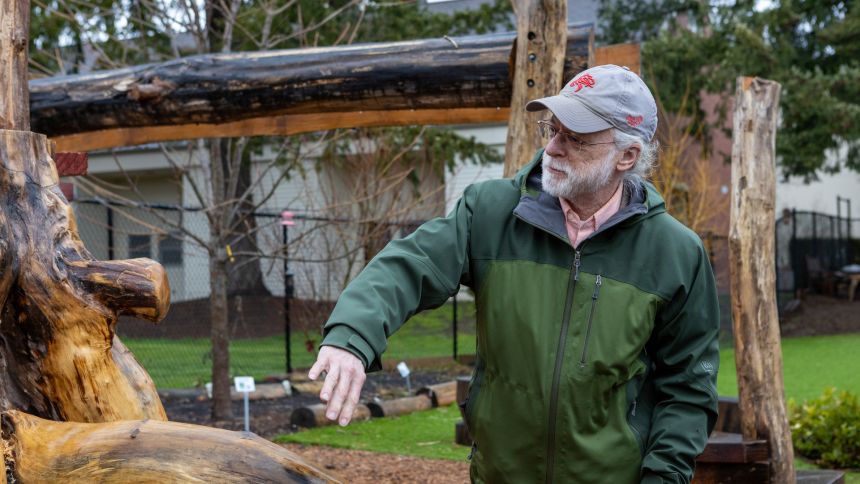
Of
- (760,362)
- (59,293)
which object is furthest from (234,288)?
(59,293)

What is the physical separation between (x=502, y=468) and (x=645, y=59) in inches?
655

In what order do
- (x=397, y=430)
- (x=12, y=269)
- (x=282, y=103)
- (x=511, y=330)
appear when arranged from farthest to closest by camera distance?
(x=397, y=430) < (x=282, y=103) < (x=12, y=269) < (x=511, y=330)

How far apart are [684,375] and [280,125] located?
15.1ft

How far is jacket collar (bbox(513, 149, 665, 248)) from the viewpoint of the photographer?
2.84 meters

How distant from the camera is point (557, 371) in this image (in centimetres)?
278

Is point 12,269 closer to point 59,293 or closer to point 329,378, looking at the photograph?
point 59,293

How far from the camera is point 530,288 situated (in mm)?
2818

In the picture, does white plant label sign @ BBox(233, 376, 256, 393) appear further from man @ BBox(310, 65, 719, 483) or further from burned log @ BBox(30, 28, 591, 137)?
man @ BBox(310, 65, 719, 483)

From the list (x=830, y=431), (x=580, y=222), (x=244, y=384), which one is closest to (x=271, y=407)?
(x=244, y=384)

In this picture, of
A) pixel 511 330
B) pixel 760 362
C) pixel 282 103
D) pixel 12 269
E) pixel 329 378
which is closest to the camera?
pixel 329 378

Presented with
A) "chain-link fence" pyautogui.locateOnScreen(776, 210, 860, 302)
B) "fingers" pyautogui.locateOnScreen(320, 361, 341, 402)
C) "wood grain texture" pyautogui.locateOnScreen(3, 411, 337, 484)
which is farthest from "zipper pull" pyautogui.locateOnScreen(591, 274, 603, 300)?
"chain-link fence" pyautogui.locateOnScreen(776, 210, 860, 302)

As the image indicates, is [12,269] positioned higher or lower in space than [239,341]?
higher

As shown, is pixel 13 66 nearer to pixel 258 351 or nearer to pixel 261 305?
pixel 258 351

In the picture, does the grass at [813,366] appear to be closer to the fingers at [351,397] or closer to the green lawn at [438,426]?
the green lawn at [438,426]
